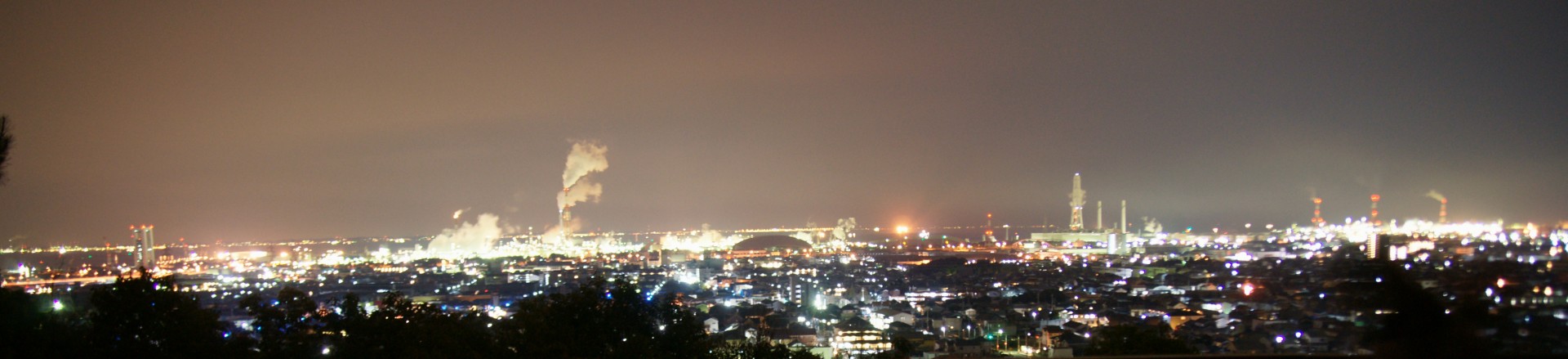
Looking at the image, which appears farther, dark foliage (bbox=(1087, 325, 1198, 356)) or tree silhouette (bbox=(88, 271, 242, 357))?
dark foliage (bbox=(1087, 325, 1198, 356))

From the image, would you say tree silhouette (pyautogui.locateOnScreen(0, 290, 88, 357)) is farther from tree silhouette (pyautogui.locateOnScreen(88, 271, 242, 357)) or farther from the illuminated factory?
the illuminated factory

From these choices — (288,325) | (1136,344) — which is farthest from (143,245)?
(1136,344)

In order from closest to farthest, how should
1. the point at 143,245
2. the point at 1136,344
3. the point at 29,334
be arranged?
1. the point at 29,334
2. the point at 1136,344
3. the point at 143,245

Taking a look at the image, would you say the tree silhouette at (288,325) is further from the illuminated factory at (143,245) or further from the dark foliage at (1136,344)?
the illuminated factory at (143,245)

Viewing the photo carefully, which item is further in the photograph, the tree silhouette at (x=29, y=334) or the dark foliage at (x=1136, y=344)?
the dark foliage at (x=1136, y=344)

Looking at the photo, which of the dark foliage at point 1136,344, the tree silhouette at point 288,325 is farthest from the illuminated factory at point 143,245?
the dark foliage at point 1136,344

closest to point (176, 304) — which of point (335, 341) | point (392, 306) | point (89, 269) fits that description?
point (335, 341)

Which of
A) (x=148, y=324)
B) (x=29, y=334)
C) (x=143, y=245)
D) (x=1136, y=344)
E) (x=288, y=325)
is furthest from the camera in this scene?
(x=143, y=245)

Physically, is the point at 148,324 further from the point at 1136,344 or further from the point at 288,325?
the point at 1136,344

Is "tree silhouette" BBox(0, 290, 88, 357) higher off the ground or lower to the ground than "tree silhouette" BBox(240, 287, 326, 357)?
higher

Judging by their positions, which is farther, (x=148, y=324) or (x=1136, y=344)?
(x=1136, y=344)

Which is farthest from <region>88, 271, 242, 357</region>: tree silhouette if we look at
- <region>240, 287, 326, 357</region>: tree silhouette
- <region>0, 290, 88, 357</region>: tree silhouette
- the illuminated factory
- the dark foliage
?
the illuminated factory

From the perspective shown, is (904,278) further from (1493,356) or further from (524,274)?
(1493,356)

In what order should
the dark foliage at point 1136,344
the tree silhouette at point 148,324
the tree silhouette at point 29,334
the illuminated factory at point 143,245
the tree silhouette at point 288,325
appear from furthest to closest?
the illuminated factory at point 143,245 < the dark foliage at point 1136,344 < the tree silhouette at point 288,325 < the tree silhouette at point 148,324 < the tree silhouette at point 29,334
